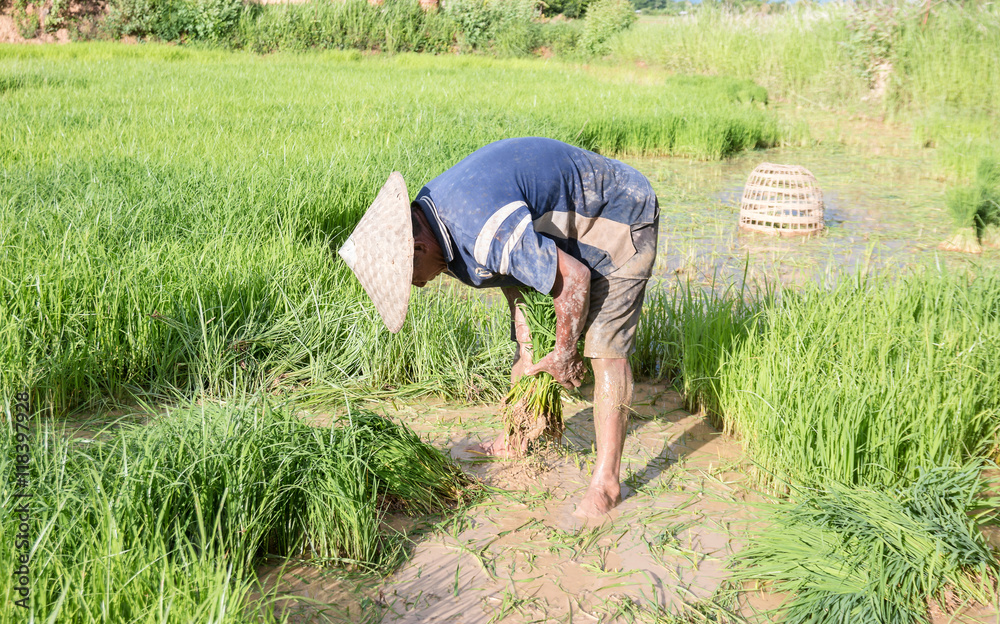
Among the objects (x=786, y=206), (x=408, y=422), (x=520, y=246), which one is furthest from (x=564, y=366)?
(x=786, y=206)

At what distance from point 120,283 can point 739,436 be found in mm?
2667

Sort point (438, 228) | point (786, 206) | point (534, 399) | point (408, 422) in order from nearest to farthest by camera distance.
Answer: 1. point (438, 228)
2. point (534, 399)
3. point (408, 422)
4. point (786, 206)

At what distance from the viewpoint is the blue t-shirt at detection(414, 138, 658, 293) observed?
2125 millimetres

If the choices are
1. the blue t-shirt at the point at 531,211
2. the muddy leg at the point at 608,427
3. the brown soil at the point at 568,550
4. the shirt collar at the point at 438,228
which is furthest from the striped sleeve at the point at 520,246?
the brown soil at the point at 568,550

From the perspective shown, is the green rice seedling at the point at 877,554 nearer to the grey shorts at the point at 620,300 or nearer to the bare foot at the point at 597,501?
the bare foot at the point at 597,501

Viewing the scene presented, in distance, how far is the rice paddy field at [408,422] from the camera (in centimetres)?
202

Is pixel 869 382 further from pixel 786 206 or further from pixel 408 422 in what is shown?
pixel 786 206

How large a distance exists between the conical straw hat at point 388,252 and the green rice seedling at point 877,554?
1260mm

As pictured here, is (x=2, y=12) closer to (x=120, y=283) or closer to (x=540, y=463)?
(x=120, y=283)

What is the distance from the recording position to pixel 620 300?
2520 millimetres

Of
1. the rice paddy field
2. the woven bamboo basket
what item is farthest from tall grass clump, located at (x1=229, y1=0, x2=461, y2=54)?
the woven bamboo basket

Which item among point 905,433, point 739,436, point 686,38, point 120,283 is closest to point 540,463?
point 739,436

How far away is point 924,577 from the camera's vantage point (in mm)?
2092

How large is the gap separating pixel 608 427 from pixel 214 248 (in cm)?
A: 223
